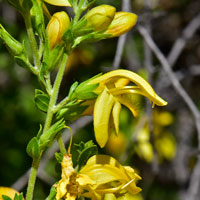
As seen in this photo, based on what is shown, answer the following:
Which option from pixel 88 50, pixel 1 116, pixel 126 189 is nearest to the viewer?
pixel 126 189

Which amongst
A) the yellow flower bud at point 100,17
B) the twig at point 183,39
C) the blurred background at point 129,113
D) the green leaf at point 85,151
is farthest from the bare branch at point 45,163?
the yellow flower bud at point 100,17

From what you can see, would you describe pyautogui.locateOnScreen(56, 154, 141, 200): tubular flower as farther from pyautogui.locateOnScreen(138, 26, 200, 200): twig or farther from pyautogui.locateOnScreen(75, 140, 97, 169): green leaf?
pyautogui.locateOnScreen(138, 26, 200, 200): twig

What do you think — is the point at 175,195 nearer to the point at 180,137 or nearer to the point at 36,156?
the point at 180,137

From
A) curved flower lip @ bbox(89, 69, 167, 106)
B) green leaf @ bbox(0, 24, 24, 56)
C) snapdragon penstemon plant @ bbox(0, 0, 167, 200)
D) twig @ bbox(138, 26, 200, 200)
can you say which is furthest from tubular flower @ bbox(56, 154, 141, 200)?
twig @ bbox(138, 26, 200, 200)

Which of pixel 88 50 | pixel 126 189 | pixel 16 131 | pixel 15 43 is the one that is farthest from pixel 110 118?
pixel 88 50

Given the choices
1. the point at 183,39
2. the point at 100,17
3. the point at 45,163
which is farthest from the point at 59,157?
the point at 183,39
